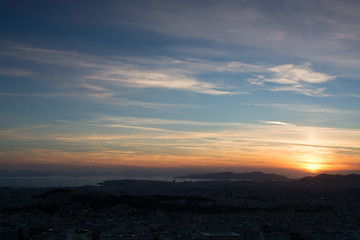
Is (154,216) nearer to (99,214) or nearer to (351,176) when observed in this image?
(99,214)

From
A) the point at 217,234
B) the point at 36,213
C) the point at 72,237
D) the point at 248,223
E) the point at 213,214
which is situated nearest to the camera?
the point at 72,237

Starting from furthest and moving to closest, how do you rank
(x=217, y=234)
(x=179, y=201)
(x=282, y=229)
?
1. (x=179, y=201)
2. (x=282, y=229)
3. (x=217, y=234)

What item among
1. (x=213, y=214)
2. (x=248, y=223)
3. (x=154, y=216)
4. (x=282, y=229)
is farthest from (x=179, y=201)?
(x=282, y=229)

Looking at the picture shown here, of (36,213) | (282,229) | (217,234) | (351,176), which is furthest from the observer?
(351,176)

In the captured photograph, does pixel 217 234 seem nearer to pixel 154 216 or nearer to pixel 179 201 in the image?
pixel 154 216

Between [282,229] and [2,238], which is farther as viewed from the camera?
[282,229]

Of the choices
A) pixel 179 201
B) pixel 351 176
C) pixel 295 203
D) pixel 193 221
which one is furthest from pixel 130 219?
pixel 351 176

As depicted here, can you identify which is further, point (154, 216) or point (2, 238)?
point (154, 216)

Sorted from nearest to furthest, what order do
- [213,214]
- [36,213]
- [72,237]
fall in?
[72,237], [36,213], [213,214]
